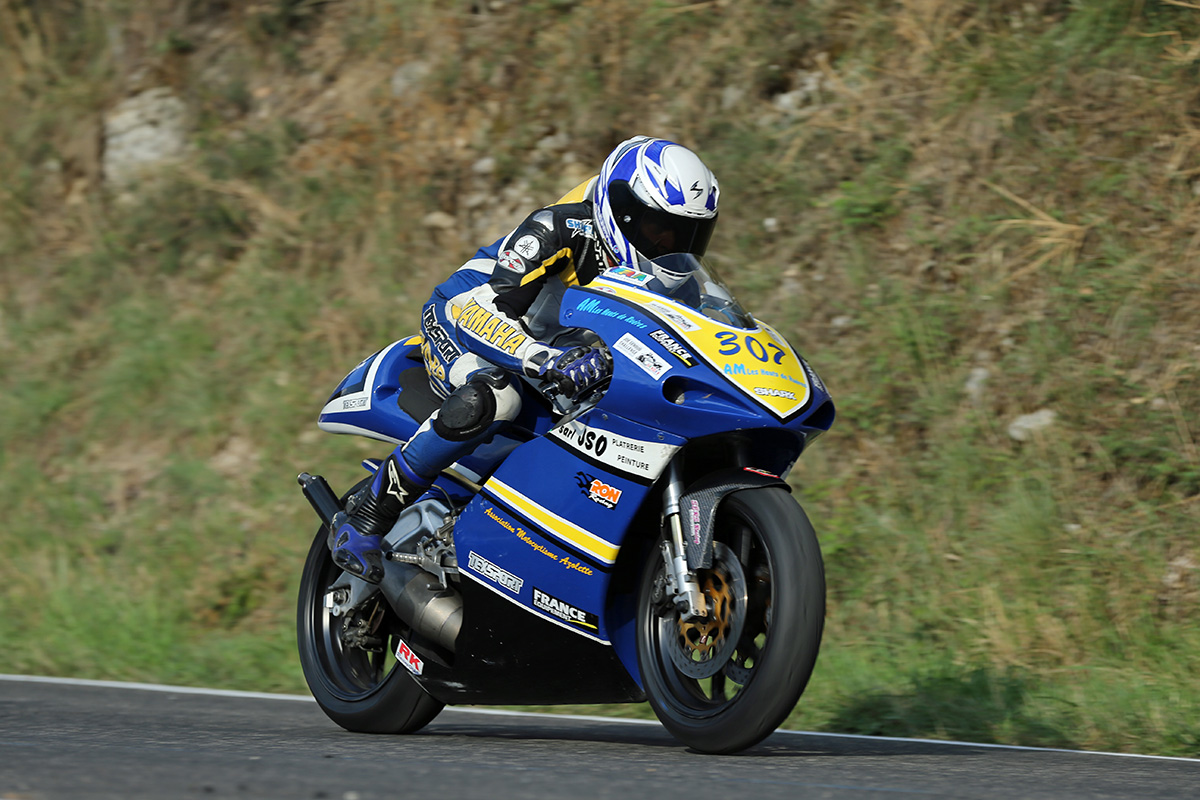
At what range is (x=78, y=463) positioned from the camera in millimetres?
11438

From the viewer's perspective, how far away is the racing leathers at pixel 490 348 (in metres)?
4.93

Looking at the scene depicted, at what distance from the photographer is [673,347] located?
4383 mm

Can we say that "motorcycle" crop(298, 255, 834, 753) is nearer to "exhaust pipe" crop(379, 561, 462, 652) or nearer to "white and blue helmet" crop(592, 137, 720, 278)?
"exhaust pipe" crop(379, 561, 462, 652)

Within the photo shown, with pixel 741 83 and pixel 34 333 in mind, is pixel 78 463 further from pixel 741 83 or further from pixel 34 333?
pixel 741 83

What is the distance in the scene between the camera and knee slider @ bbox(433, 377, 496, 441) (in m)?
4.91

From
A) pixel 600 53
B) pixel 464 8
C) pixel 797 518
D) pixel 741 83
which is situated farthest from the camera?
pixel 464 8

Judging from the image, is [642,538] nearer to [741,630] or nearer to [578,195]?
[741,630]

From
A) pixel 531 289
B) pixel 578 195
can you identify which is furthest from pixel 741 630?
pixel 578 195

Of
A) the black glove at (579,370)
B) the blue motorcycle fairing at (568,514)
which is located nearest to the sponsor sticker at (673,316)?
the black glove at (579,370)

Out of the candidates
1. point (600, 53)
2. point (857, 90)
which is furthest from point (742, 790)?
point (600, 53)

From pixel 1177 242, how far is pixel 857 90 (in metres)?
2.54

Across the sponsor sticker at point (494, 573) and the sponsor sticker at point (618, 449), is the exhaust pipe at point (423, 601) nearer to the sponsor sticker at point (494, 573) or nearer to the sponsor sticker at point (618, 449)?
the sponsor sticker at point (494, 573)

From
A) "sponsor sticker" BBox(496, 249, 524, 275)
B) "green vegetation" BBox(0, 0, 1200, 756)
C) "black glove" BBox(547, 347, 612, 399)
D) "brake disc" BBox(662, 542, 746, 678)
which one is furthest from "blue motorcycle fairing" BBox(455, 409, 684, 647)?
"green vegetation" BBox(0, 0, 1200, 756)

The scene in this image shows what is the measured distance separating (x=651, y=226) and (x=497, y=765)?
1.86 meters
